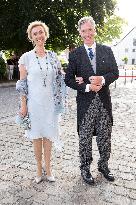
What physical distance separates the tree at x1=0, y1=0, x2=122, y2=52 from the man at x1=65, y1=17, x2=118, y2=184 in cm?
1900

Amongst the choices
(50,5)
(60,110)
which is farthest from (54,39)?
(60,110)

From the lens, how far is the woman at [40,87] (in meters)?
5.13

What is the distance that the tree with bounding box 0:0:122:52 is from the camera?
24109 mm

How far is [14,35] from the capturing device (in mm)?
25062

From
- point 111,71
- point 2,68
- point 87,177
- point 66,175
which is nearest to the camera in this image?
point 111,71

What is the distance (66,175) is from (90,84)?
159 centimetres

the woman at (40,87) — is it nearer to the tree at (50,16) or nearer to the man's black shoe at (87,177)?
the man's black shoe at (87,177)

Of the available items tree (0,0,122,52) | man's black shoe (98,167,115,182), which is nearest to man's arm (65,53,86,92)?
man's black shoe (98,167,115,182)

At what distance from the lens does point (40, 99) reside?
17.1 ft

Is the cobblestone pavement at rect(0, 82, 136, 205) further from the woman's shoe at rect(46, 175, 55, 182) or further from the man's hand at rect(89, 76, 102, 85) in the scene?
the man's hand at rect(89, 76, 102, 85)

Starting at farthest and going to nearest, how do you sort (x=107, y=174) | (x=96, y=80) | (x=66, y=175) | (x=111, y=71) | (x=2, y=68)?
(x=2, y=68) → (x=66, y=175) → (x=107, y=174) → (x=111, y=71) → (x=96, y=80)

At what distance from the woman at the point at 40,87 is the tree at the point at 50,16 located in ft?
62.4

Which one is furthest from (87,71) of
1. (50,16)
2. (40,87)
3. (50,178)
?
(50,16)

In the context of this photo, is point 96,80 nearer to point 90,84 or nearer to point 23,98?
point 90,84
